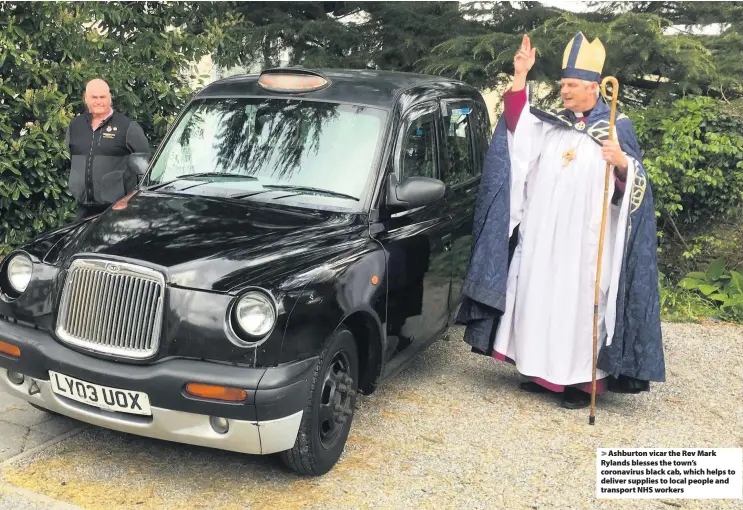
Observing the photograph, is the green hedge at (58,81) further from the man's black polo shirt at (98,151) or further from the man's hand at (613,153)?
the man's hand at (613,153)

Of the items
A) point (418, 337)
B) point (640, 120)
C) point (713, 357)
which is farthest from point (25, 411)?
point (640, 120)

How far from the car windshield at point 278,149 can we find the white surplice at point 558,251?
3.87ft

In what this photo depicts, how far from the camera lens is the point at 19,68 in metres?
7.02

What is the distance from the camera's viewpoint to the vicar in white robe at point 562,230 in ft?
Result: 15.9

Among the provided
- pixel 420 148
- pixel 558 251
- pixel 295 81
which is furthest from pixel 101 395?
pixel 558 251

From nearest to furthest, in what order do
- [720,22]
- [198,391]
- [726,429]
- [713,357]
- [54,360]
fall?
[198,391], [54,360], [726,429], [713,357], [720,22]

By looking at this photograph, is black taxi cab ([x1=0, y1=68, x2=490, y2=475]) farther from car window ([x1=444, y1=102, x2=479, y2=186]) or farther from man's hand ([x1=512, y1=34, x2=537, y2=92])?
man's hand ([x1=512, y1=34, x2=537, y2=92])

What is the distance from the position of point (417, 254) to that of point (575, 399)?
154 cm

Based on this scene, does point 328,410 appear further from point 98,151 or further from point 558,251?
point 98,151

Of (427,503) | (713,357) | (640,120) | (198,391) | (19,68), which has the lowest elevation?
(713,357)

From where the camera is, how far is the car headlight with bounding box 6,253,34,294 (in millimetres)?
3850

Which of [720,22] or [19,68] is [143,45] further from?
[720,22]

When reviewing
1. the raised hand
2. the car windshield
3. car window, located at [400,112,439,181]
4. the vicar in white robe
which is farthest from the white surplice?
the car windshield

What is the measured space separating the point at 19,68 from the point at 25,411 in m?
3.80
